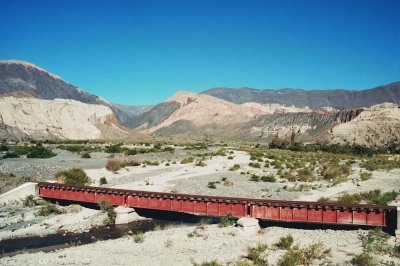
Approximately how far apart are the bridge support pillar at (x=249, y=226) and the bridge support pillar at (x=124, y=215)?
26.4ft

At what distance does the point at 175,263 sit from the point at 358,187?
25697 millimetres

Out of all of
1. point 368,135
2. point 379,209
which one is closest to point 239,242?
point 379,209

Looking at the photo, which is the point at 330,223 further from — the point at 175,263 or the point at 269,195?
the point at 269,195

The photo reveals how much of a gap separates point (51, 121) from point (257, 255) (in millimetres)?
122900

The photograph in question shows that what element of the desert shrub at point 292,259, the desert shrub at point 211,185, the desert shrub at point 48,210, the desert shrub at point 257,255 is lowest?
the desert shrub at point 48,210

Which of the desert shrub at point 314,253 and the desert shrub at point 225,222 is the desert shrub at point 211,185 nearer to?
the desert shrub at point 225,222

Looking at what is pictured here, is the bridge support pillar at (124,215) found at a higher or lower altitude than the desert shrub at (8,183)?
lower

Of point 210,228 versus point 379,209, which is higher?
point 379,209

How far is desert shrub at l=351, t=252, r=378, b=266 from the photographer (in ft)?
51.1

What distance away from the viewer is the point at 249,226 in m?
22.1

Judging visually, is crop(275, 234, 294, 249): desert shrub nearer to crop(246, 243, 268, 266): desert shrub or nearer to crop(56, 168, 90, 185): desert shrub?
crop(246, 243, 268, 266): desert shrub

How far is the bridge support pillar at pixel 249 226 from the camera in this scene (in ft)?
71.6

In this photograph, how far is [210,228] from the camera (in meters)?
23.0

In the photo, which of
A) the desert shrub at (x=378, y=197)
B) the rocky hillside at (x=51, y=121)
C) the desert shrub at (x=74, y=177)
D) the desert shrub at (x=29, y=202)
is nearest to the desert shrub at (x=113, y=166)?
the desert shrub at (x=74, y=177)
